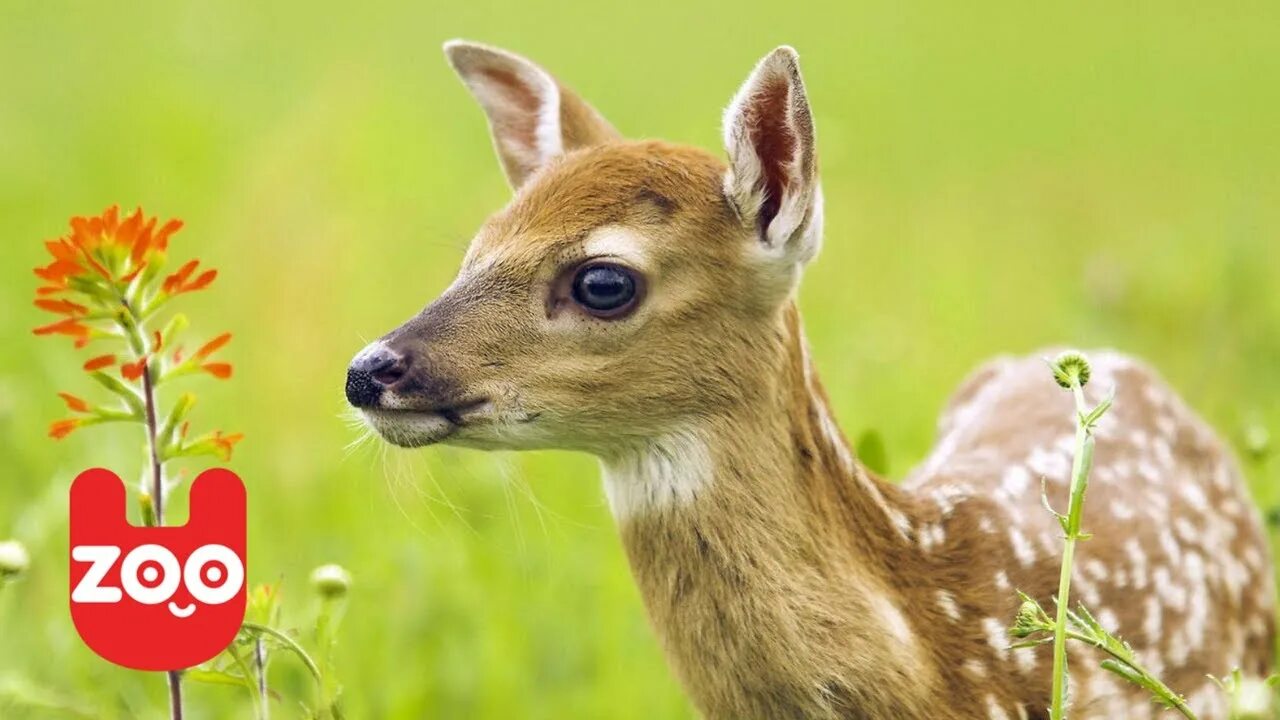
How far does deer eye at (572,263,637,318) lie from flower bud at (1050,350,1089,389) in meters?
0.78

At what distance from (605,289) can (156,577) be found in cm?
97

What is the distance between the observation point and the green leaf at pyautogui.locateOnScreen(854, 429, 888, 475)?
3.76m

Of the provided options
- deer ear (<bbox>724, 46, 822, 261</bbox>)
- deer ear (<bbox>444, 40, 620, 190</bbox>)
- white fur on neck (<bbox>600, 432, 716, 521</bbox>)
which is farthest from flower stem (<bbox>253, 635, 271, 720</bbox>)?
deer ear (<bbox>444, 40, 620, 190</bbox>)

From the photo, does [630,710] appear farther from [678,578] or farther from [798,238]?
[798,238]

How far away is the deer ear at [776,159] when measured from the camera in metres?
3.04

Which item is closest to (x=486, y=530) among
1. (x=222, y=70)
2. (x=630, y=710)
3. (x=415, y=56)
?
(x=630, y=710)

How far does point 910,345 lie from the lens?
6.52 meters

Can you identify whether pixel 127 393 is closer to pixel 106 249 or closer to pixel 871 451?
pixel 106 249

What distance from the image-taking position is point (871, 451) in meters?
3.78

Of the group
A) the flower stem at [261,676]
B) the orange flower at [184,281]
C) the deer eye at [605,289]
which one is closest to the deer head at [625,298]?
the deer eye at [605,289]

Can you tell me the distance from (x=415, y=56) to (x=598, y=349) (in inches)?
354

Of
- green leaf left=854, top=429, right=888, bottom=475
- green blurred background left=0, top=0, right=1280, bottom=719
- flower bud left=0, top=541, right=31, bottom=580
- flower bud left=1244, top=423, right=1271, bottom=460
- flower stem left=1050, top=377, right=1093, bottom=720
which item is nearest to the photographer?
flower stem left=1050, top=377, right=1093, bottom=720

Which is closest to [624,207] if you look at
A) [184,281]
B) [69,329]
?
[184,281]

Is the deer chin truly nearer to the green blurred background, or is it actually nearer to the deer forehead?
the green blurred background
